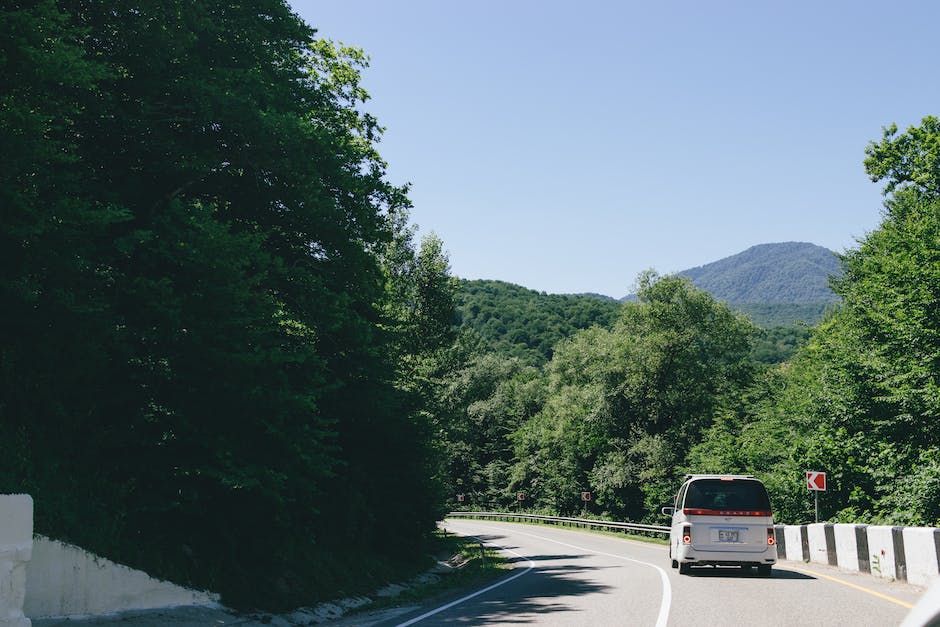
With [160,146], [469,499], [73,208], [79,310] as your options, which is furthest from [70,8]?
[469,499]

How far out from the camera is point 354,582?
59.1 ft

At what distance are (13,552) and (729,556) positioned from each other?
14.0 meters

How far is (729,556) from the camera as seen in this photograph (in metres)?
16.5

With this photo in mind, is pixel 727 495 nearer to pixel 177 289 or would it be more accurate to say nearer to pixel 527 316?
pixel 177 289

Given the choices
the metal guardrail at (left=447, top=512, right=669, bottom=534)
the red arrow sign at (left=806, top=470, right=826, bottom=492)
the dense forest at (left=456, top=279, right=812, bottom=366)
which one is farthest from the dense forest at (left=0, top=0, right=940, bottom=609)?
the dense forest at (left=456, top=279, right=812, bottom=366)

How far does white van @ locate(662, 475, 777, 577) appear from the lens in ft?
54.1

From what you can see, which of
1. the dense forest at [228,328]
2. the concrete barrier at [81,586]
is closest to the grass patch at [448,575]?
the dense forest at [228,328]

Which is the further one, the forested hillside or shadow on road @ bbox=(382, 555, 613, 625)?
the forested hillside

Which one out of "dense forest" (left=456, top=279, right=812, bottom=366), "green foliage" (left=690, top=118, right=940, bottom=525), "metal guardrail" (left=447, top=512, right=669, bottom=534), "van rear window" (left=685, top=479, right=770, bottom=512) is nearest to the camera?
"van rear window" (left=685, top=479, right=770, bottom=512)

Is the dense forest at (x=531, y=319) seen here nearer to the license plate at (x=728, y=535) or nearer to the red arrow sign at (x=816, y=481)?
the red arrow sign at (x=816, y=481)

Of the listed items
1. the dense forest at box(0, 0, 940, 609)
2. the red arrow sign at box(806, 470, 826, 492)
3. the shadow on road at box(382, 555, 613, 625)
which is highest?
the dense forest at box(0, 0, 940, 609)

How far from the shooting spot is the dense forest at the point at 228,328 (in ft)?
35.8

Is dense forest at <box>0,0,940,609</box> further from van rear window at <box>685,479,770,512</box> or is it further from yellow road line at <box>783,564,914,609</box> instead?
van rear window at <box>685,479,770,512</box>

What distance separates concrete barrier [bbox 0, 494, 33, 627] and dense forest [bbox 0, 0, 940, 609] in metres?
3.57
